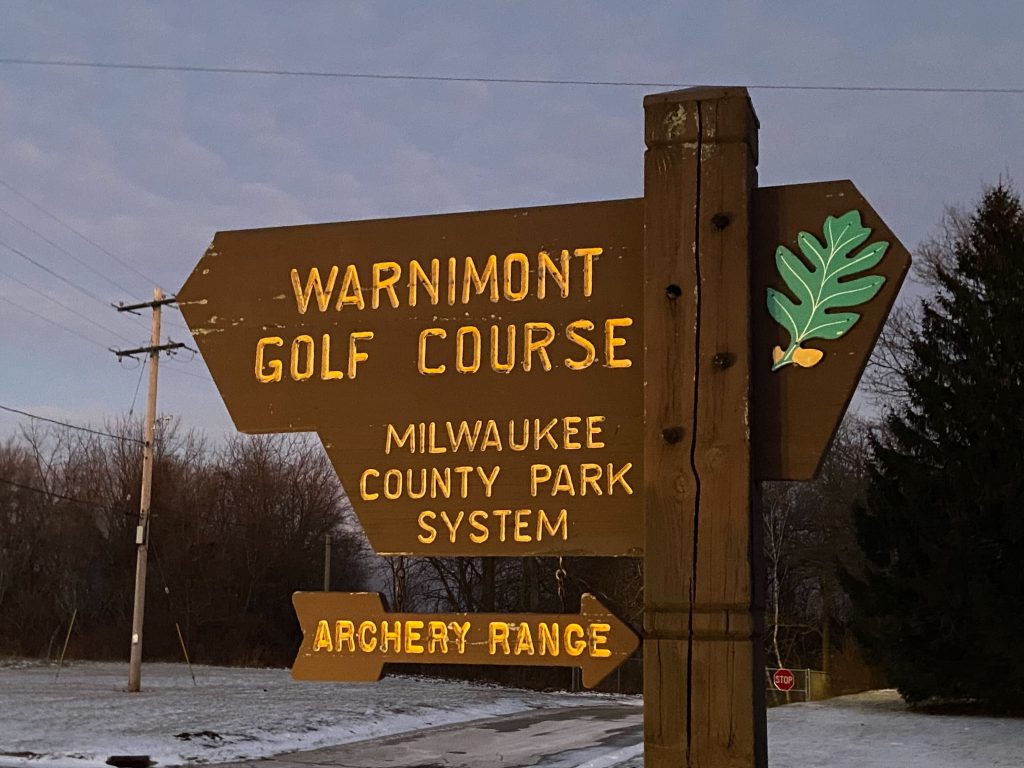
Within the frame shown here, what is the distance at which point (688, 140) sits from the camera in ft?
9.70

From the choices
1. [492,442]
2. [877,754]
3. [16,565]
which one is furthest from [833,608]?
[492,442]

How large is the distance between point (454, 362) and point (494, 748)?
14433mm

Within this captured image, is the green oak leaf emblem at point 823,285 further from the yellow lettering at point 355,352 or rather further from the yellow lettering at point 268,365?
the yellow lettering at point 268,365

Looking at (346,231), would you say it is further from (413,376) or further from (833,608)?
(833,608)

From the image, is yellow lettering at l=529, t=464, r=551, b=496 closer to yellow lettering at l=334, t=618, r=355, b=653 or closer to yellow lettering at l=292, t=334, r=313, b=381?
yellow lettering at l=334, t=618, r=355, b=653

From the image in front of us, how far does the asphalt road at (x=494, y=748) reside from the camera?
14.2m

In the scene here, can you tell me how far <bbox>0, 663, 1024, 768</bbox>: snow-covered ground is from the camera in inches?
541

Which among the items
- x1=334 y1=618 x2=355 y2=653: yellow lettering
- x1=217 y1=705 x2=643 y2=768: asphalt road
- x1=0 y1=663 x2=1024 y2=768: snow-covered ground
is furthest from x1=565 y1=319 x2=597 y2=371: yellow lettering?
x1=217 y1=705 x2=643 y2=768: asphalt road

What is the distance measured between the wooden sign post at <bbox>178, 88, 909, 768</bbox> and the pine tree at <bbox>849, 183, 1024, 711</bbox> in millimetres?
17776

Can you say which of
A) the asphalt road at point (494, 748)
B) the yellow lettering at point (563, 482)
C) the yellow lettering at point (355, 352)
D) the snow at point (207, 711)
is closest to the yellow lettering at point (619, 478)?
the yellow lettering at point (563, 482)

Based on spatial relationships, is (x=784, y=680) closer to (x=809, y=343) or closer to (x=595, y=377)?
(x=595, y=377)

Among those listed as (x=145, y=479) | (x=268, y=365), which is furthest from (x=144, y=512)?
(x=268, y=365)

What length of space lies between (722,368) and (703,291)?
216 mm

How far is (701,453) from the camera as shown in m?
2.78
